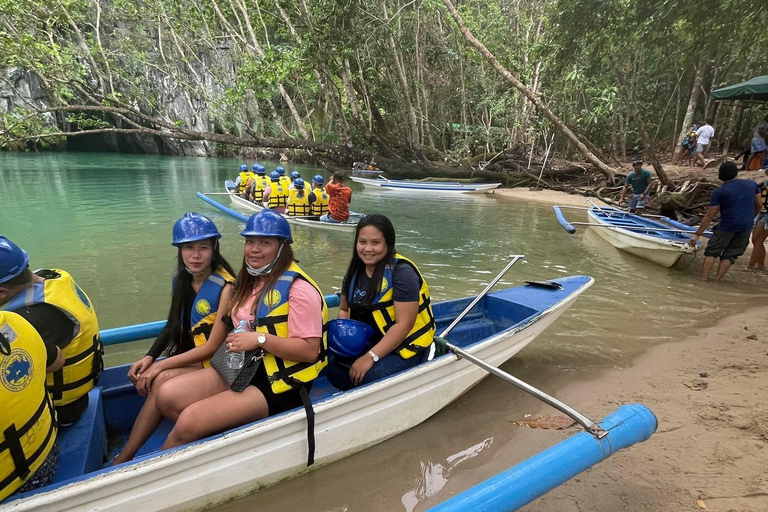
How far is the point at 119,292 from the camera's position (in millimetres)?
6129

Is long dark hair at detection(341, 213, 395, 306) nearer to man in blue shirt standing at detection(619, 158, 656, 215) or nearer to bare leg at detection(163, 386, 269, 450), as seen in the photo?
bare leg at detection(163, 386, 269, 450)

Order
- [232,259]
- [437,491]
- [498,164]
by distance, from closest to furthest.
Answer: [437,491] < [232,259] < [498,164]

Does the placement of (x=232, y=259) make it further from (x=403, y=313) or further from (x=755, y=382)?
(x=755, y=382)

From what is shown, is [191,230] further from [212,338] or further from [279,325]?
[279,325]

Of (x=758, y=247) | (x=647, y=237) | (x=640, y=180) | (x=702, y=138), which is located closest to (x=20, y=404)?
(x=647, y=237)

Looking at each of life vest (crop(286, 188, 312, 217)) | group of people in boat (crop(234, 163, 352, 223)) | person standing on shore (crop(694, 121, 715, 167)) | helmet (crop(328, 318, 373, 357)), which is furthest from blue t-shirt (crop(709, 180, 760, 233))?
person standing on shore (crop(694, 121, 715, 167))

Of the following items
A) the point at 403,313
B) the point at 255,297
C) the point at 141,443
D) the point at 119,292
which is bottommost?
the point at 119,292

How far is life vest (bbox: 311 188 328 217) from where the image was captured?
10203 millimetres

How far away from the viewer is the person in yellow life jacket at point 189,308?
8.03 feet

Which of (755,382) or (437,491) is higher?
(755,382)

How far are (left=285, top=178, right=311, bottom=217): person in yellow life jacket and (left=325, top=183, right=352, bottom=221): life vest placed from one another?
29.5 inches

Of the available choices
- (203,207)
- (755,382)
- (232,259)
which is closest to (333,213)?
(232,259)

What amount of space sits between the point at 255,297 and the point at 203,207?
12277 millimetres

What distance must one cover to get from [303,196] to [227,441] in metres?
8.49
